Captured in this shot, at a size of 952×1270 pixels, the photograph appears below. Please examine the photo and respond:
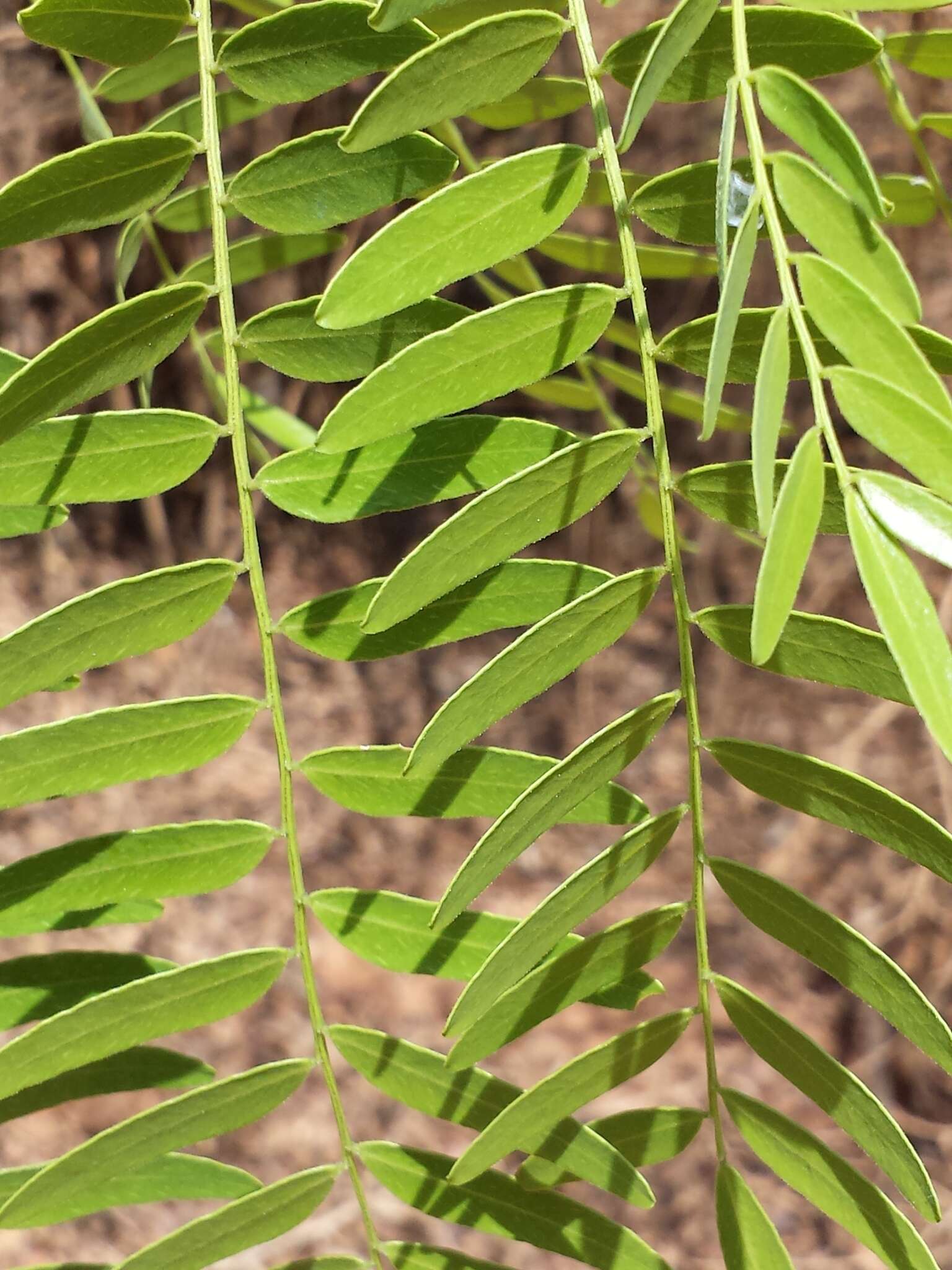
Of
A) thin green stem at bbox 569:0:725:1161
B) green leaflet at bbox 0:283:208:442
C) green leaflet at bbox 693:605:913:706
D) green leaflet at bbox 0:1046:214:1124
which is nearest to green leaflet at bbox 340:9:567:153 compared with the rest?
thin green stem at bbox 569:0:725:1161

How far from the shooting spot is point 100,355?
0.52m

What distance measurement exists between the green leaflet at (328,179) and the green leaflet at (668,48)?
12cm

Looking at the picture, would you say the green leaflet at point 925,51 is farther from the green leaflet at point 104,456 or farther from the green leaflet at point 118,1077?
the green leaflet at point 118,1077

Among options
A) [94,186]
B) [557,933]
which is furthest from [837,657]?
[94,186]

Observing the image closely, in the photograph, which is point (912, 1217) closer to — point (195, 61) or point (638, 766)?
point (638, 766)

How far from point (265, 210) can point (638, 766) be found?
1.80m

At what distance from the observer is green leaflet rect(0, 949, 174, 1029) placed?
0.63 metres

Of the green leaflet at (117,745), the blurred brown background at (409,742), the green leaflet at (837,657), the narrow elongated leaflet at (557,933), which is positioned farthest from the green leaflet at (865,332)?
the blurred brown background at (409,742)

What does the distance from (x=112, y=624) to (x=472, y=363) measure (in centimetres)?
20

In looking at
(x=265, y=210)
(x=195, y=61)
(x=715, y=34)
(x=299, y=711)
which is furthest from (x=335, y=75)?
(x=299, y=711)

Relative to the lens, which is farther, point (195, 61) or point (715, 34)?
point (195, 61)

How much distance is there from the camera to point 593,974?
22.6 inches

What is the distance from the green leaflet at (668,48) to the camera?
0.43m

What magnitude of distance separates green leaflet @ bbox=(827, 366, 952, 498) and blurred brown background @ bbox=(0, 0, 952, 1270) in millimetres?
1604
